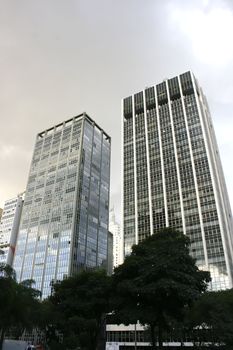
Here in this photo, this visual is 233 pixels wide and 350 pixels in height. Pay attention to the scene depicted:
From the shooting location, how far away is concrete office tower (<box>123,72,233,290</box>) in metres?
102

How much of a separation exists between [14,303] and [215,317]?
2493 cm

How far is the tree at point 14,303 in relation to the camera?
33031mm

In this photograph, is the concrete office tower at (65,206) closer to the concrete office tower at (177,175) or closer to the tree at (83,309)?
the concrete office tower at (177,175)

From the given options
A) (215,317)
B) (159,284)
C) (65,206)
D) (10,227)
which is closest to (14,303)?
(159,284)

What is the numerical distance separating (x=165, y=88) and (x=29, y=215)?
8013 centimetres

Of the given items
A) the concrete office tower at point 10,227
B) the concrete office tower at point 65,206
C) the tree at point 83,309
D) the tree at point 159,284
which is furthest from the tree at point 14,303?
the concrete office tower at point 10,227

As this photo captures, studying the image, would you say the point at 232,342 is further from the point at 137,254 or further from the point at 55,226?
the point at 55,226

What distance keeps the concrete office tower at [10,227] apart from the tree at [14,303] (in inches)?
4619

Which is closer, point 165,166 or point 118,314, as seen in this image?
point 118,314

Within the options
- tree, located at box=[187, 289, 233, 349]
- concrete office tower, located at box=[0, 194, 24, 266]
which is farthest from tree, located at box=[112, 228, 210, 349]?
concrete office tower, located at box=[0, 194, 24, 266]

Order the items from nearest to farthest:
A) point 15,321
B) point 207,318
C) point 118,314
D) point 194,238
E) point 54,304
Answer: point 118,314
point 15,321
point 207,318
point 54,304
point 194,238

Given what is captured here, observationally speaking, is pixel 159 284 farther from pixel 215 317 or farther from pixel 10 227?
pixel 10 227

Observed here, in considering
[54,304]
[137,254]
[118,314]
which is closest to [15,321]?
[54,304]

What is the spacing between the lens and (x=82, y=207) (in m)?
128
